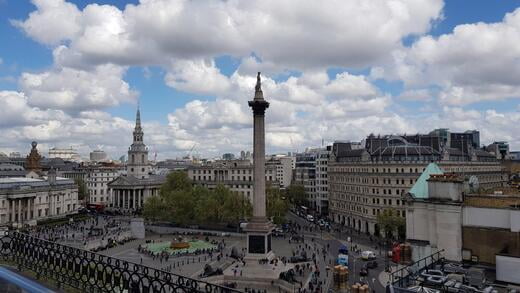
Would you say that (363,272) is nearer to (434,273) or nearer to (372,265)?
(372,265)

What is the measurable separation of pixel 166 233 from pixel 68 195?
121 ft

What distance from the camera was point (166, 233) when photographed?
92.6m

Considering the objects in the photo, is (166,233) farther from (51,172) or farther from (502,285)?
(502,285)

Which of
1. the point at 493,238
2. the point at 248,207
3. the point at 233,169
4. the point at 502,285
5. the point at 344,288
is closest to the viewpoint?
the point at 502,285

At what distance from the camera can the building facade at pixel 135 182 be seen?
→ 435 feet

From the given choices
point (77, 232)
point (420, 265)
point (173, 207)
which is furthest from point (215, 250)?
point (420, 265)

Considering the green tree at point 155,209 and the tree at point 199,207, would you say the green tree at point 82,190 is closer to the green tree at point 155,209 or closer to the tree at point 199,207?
the tree at point 199,207

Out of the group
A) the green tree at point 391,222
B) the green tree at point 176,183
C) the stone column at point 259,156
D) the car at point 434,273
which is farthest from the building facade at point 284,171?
the car at point 434,273

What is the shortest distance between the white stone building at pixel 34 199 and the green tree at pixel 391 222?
71.8 metres

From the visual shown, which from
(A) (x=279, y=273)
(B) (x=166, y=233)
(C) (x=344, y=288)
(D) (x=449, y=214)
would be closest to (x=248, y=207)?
(B) (x=166, y=233)

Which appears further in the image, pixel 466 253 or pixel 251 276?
pixel 251 276

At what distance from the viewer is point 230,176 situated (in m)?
121

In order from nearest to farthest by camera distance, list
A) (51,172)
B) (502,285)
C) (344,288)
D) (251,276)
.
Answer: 1. (502,285)
2. (344,288)
3. (251,276)
4. (51,172)

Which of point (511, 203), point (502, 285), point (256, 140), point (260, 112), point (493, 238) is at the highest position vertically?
point (260, 112)
